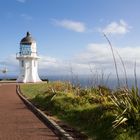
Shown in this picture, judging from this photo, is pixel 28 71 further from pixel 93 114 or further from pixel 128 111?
pixel 128 111

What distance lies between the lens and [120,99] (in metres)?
11.8

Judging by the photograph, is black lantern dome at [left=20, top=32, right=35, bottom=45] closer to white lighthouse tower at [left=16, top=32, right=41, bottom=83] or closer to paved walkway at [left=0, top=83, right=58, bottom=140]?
white lighthouse tower at [left=16, top=32, right=41, bottom=83]

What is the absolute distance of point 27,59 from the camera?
2249 inches

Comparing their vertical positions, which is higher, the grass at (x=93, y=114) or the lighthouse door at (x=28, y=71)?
the lighthouse door at (x=28, y=71)

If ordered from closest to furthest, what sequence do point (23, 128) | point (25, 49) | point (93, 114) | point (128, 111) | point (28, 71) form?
point (128, 111), point (23, 128), point (93, 114), point (25, 49), point (28, 71)

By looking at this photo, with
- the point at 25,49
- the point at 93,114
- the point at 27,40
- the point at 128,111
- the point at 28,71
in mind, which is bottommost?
the point at 93,114

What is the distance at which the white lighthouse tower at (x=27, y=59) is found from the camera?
5602 cm

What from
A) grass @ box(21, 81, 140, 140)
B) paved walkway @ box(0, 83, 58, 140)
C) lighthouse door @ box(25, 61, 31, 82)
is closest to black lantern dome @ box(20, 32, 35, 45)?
lighthouse door @ box(25, 61, 31, 82)

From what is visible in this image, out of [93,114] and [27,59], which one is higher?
[27,59]

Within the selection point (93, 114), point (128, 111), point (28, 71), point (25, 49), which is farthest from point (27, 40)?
point (128, 111)

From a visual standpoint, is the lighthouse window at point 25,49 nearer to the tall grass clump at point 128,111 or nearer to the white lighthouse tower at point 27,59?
the white lighthouse tower at point 27,59

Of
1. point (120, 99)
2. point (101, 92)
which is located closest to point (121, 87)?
point (120, 99)

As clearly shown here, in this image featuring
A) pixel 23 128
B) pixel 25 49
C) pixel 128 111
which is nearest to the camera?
pixel 128 111

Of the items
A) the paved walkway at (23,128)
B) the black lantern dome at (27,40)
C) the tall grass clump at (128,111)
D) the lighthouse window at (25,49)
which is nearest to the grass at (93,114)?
the tall grass clump at (128,111)
